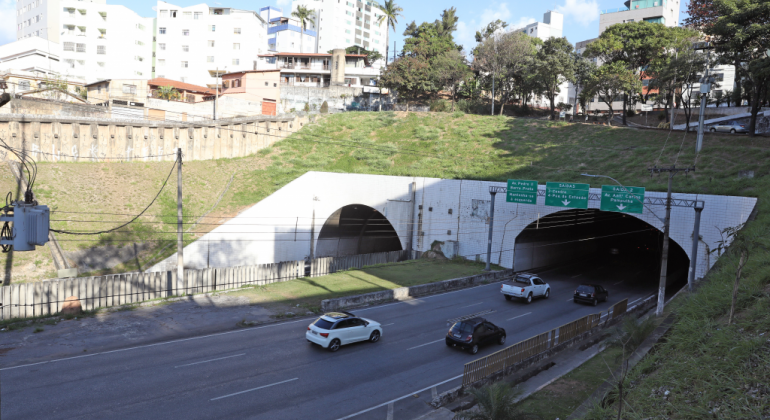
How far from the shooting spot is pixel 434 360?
1861 centimetres

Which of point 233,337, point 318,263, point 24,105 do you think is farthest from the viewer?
point 24,105

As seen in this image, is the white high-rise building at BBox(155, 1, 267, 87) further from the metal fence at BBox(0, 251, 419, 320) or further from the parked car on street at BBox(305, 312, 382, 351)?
the parked car on street at BBox(305, 312, 382, 351)

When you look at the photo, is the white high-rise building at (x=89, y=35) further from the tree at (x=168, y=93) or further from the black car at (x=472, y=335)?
the black car at (x=472, y=335)

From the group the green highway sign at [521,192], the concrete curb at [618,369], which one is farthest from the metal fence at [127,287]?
the concrete curb at [618,369]

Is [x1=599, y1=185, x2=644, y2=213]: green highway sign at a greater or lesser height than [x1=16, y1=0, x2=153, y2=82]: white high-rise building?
lesser

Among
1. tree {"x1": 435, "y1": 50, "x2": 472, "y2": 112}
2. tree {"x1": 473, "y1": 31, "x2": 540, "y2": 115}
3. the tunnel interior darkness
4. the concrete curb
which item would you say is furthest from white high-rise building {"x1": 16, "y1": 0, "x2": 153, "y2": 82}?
the concrete curb

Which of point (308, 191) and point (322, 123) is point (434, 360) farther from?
point (322, 123)

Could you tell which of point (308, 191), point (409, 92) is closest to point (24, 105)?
point (308, 191)

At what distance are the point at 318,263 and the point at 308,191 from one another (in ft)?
41.7

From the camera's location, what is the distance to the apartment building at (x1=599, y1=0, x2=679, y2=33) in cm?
8925

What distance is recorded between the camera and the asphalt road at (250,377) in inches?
532

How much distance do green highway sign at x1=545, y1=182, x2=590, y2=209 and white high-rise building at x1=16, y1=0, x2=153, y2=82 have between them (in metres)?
80.9

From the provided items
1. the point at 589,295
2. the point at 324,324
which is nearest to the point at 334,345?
the point at 324,324

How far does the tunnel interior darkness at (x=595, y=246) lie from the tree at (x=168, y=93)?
169ft
